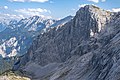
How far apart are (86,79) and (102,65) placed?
41.7 feet

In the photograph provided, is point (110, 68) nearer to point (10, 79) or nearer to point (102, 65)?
point (102, 65)

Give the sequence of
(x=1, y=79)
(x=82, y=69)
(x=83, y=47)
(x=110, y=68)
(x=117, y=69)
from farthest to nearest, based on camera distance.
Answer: (x=83, y=47) → (x=1, y=79) → (x=82, y=69) → (x=110, y=68) → (x=117, y=69)

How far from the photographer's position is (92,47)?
17925 cm

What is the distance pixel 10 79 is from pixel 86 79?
86428 millimetres

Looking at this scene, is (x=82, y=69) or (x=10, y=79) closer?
(x=82, y=69)

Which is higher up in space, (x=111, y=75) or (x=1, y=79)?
(x=111, y=75)

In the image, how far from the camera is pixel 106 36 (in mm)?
146500

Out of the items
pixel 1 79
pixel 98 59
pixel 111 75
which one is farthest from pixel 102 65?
pixel 1 79

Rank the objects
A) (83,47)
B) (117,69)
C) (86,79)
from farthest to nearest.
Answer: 1. (83,47)
2. (86,79)
3. (117,69)

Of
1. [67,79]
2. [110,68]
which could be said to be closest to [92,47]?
Answer: [67,79]

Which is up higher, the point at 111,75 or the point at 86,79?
the point at 111,75

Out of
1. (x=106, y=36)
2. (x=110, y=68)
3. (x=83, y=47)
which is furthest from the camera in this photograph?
(x=83, y=47)

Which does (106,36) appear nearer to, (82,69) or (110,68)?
(82,69)

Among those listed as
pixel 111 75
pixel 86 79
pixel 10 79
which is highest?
pixel 111 75
